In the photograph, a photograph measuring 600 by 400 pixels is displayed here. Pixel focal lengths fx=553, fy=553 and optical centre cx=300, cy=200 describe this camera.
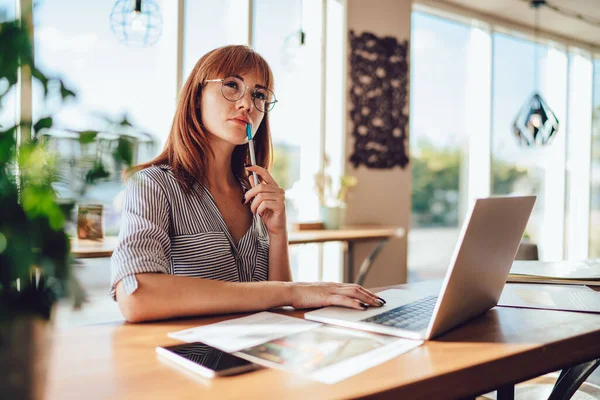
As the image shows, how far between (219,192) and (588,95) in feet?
20.7

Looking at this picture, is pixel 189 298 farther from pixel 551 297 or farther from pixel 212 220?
pixel 551 297

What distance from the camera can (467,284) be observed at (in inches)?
37.5

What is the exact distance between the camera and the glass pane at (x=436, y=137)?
498cm

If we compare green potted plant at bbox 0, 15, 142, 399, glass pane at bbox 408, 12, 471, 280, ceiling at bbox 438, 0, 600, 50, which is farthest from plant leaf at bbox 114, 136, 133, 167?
ceiling at bbox 438, 0, 600, 50

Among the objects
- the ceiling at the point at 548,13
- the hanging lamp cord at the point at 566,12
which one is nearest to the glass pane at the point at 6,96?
the ceiling at the point at 548,13

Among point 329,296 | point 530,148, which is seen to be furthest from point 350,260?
point 530,148

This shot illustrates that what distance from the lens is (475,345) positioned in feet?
2.97

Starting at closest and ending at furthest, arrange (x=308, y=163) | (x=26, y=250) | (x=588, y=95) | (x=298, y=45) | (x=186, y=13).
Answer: (x=26, y=250) < (x=186, y=13) < (x=298, y=45) < (x=308, y=163) < (x=588, y=95)

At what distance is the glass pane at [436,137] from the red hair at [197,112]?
3.49 m

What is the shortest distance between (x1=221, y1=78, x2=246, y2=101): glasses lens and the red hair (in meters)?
0.02

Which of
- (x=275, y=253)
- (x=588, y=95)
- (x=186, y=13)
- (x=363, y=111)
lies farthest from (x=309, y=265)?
(x=588, y=95)

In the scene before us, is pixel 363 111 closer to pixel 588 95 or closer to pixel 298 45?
pixel 298 45

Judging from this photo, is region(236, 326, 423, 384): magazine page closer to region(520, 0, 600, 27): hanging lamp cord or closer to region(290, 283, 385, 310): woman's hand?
region(290, 283, 385, 310): woman's hand

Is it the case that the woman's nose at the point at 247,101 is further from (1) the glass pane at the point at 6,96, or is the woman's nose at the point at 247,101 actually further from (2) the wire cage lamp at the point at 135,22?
(2) the wire cage lamp at the point at 135,22
